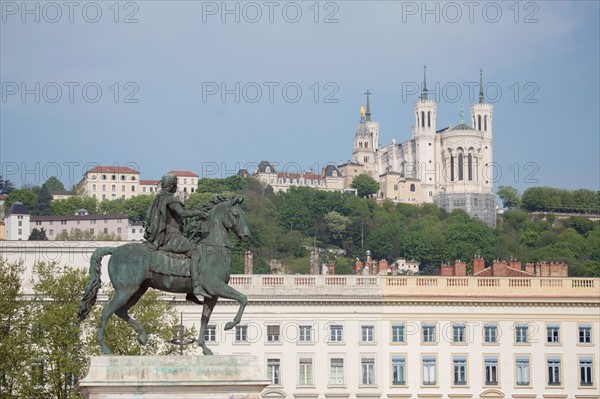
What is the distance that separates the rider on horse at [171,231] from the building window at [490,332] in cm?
4941

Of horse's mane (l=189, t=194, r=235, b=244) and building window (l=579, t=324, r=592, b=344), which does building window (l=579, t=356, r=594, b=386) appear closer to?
building window (l=579, t=324, r=592, b=344)

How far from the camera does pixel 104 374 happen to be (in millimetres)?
28594

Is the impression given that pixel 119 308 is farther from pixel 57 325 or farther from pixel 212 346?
pixel 212 346

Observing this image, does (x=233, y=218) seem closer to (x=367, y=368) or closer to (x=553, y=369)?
(x=367, y=368)

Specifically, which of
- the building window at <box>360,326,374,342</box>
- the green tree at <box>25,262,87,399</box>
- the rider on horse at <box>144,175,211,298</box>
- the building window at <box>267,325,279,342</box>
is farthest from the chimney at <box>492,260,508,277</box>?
the rider on horse at <box>144,175,211,298</box>

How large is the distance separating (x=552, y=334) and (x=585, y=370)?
83.7 inches

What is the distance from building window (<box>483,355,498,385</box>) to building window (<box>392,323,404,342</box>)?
375cm

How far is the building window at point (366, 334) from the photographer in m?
77.9

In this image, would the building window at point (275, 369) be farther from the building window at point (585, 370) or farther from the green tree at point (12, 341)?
the green tree at point (12, 341)

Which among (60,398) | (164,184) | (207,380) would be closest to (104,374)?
(207,380)

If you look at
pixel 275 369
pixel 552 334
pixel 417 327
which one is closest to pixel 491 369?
pixel 552 334

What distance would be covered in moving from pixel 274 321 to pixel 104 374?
4870 cm

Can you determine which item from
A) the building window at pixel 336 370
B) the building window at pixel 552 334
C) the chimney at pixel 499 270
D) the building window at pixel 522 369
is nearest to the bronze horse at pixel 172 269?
the building window at pixel 336 370

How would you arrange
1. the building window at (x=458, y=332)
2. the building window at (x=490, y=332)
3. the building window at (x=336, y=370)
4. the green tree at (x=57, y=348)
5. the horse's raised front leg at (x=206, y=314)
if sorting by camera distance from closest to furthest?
the horse's raised front leg at (x=206, y=314) < the green tree at (x=57, y=348) < the building window at (x=336, y=370) < the building window at (x=458, y=332) < the building window at (x=490, y=332)
